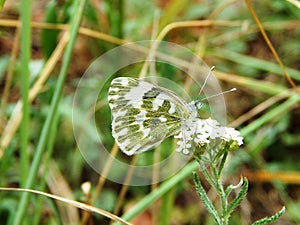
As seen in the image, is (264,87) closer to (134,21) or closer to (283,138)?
(283,138)

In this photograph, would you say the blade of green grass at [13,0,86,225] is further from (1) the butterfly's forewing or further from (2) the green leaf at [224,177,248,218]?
(2) the green leaf at [224,177,248,218]

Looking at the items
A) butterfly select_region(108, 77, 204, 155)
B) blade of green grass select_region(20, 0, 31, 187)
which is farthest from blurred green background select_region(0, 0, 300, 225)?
butterfly select_region(108, 77, 204, 155)

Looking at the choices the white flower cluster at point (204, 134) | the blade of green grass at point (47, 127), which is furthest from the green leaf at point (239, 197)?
the blade of green grass at point (47, 127)

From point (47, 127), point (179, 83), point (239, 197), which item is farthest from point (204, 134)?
point (179, 83)

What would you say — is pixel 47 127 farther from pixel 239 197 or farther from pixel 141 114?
pixel 239 197

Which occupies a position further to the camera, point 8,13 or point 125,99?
point 8,13

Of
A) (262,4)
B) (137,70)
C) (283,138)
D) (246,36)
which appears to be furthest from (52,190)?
(262,4)

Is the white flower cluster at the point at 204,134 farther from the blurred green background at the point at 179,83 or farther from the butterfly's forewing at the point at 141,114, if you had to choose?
the blurred green background at the point at 179,83
